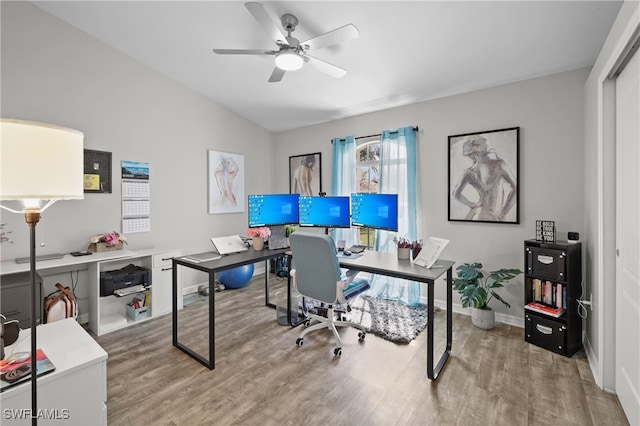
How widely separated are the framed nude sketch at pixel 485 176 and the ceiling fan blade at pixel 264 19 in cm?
220

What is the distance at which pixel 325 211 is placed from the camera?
3297 millimetres

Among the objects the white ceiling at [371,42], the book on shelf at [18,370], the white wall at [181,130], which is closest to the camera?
the book on shelf at [18,370]

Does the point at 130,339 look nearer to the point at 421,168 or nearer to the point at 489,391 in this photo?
the point at 489,391

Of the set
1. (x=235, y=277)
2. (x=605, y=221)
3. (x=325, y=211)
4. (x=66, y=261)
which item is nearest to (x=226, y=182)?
(x=235, y=277)

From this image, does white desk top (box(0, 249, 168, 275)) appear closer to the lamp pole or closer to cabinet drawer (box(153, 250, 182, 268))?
cabinet drawer (box(153, 250, 182, 268))

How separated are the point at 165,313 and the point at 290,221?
5.97ft

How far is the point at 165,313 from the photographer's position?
3461 mm

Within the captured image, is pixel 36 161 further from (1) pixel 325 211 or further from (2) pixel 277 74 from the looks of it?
(1) pixel 325 211

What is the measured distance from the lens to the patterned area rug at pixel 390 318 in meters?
2.89

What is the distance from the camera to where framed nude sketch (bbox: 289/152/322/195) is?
15.5 feet

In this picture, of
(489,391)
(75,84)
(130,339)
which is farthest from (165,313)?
(489,391)

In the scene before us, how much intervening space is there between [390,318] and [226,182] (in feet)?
10.2

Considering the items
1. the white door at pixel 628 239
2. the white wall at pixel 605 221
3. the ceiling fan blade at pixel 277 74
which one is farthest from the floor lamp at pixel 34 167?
the white wall at pixel 605 221

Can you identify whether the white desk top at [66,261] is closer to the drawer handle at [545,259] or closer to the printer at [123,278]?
the printer at [123,278]
